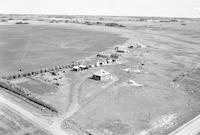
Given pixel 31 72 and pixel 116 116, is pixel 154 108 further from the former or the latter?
pixel 31 72

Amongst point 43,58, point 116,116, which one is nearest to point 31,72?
point 43,58

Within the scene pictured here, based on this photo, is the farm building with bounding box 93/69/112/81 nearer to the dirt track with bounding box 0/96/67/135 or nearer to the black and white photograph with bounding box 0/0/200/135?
the black and white photograph with bounding box 0/0/200/135

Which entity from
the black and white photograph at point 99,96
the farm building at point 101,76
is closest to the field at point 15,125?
the black and white photograph at point 99,96

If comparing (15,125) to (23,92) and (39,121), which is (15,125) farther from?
(23,92)

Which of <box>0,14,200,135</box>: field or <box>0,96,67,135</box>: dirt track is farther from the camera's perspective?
<box>0,14,200,135</box>: field

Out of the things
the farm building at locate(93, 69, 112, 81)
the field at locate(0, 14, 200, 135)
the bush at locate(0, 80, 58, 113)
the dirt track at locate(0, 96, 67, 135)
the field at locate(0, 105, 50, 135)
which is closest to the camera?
the field at locate(0, 105, 50, 135)

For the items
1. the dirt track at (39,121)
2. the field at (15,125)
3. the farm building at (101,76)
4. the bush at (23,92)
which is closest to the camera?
the field at (15,125)

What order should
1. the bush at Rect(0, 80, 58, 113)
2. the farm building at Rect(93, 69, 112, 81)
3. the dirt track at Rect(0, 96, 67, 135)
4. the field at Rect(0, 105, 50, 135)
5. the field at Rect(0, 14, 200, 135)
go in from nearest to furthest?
the field at Rect(0, 105, 50, 135), the dirt track at Rect(0, 96, 67, 135), the field at Rect(0, 14, 200, 135), the bush at Rect(0, 80, 58, 113), the farm building at Rect(93, 69, 112, 81)

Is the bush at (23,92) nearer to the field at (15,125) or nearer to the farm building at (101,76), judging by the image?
the field at (15,125)

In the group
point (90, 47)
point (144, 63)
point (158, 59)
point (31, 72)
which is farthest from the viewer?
point (90, 47)

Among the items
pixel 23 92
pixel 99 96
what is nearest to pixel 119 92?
pixel 99 96

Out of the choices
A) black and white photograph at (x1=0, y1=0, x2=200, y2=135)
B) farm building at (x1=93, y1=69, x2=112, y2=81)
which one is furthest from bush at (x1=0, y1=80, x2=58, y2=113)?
farm building at (x1=93, y1=69, x2=112, y2=81)
